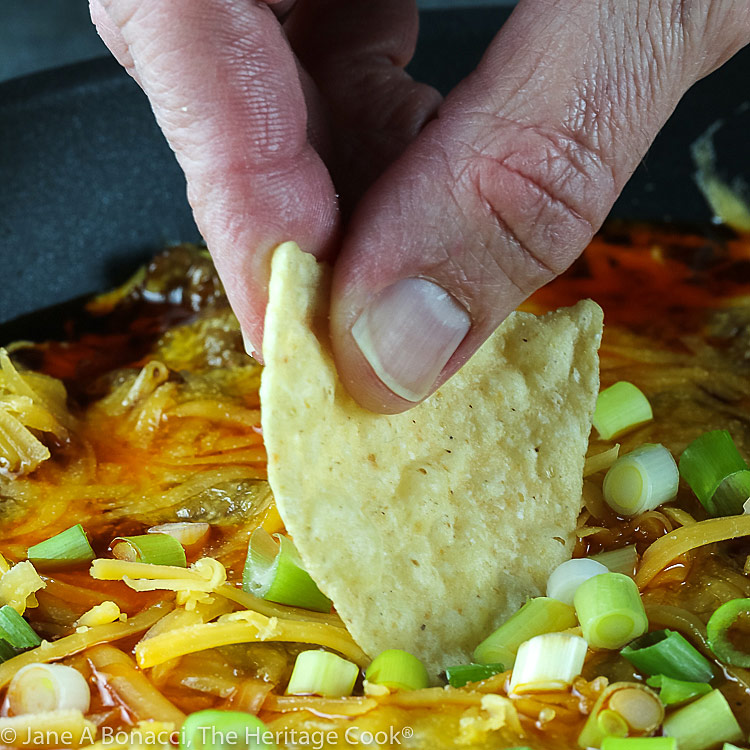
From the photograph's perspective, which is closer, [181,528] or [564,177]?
[564,177]

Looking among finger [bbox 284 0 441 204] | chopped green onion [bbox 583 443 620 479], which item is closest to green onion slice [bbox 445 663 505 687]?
chopped green onion [bbox 583 443 620 479]

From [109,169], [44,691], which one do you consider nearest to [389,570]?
[44,691]

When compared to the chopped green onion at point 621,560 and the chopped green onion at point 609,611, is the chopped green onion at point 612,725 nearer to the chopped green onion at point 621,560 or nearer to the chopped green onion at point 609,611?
the chopped green onion at point 609,611

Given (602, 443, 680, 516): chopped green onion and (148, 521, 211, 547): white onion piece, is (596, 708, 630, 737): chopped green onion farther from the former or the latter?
(148, 521, 211, 547): white onion piece

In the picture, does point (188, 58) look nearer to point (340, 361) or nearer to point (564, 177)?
Answer: point (340, 361)

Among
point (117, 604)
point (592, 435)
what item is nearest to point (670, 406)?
point (592, 435)

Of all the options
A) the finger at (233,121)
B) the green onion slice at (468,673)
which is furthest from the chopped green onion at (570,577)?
the finger at (233,121)

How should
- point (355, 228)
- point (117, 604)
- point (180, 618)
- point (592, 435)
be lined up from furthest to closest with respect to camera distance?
point (592, 435) → point (117, 604) → point (180, 618) → point (355, 228)
